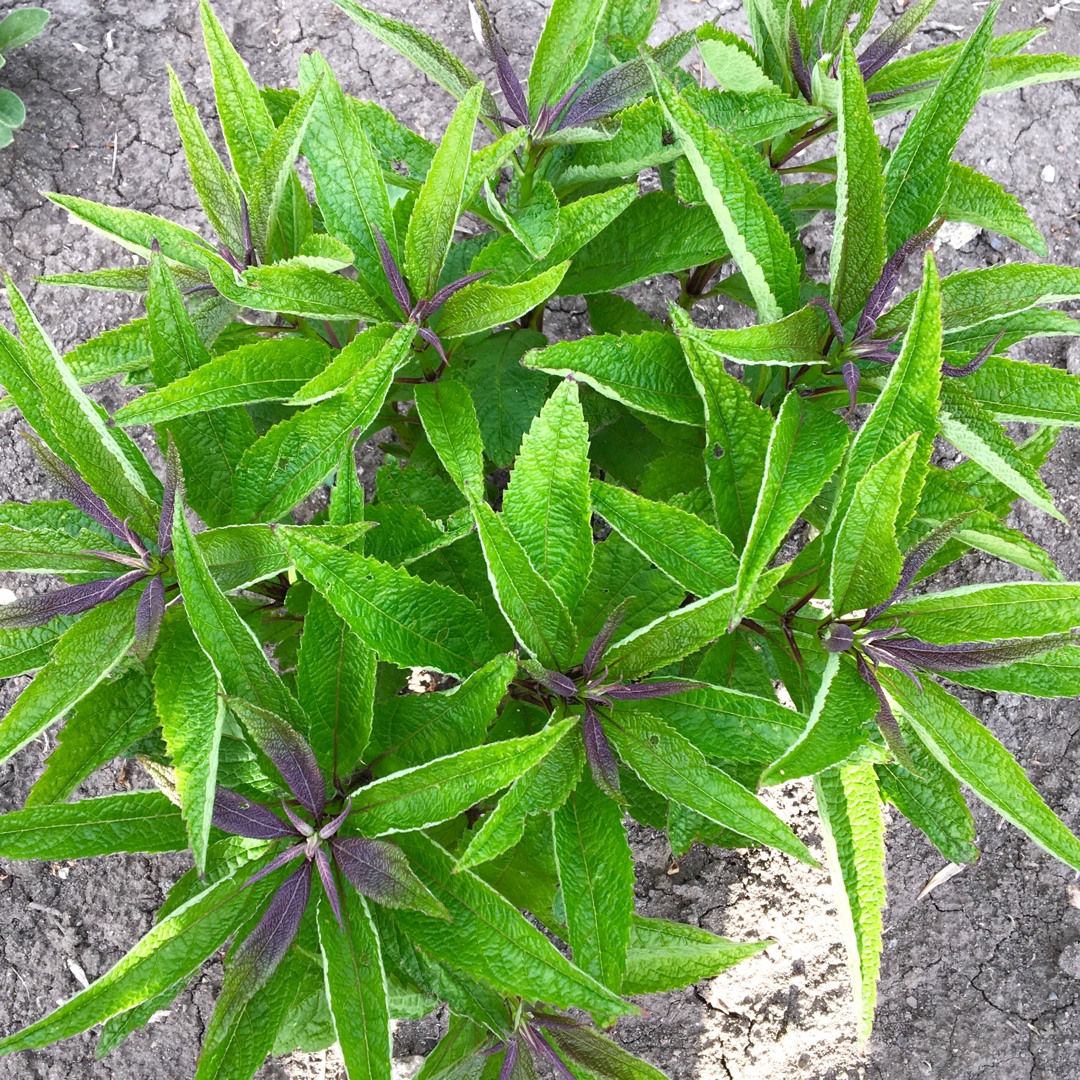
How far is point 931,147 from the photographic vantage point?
113cm

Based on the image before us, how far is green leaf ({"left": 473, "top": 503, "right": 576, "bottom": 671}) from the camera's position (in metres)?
0.97

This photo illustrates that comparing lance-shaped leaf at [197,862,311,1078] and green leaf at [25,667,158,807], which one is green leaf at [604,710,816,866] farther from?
green leaf at [25,667,158,807]

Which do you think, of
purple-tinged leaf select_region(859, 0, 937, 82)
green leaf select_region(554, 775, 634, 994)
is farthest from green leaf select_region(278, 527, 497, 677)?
purple-tinged leaf select_region(859, 0, 937, 82)

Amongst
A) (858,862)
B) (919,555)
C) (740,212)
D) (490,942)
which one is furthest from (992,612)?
(490,942)

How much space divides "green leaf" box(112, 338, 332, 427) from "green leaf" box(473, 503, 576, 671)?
1.19 ft

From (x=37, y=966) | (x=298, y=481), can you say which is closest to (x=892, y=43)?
(x=298, y=481)

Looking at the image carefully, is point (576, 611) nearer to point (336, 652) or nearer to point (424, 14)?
point (336, 652)

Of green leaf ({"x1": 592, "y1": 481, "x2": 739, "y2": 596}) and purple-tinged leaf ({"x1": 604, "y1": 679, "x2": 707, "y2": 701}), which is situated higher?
green leaf ({"x1": 592, "y1": 481, "x2": 739, "y2": 596})

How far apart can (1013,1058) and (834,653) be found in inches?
67.4

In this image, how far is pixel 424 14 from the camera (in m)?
2.21

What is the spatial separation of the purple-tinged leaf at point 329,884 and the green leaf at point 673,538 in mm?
488

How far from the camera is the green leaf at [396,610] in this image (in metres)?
0.97

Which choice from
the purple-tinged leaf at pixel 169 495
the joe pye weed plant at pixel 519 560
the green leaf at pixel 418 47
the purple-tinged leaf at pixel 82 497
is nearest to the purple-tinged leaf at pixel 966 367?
the joe pye weed plant at pixel 519 560

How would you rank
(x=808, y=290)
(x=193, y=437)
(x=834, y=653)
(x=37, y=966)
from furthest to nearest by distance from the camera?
1. (x=37, y=966)
2. (x=808, y=290)
3. (x=193, y=437)
4. (x=834, y=653)
